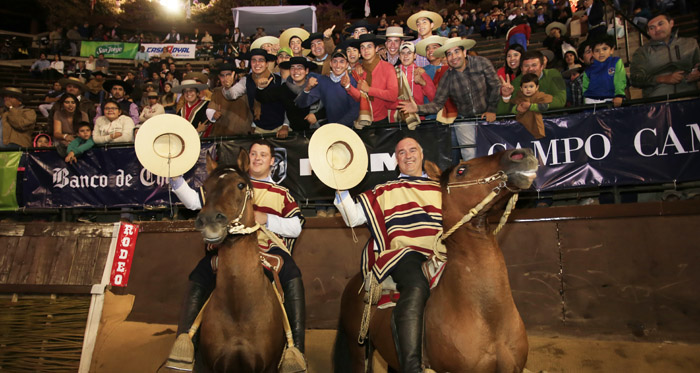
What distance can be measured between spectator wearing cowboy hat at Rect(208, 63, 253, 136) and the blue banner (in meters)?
0.90

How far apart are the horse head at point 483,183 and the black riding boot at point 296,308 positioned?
1.85m

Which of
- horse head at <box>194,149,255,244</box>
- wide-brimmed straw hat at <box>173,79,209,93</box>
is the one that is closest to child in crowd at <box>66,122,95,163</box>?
wide-brimmed straw hat at <box>173,79,209,93</box>

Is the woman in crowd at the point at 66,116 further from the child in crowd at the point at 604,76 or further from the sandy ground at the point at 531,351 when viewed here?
the child in crowd at the point at 604,76

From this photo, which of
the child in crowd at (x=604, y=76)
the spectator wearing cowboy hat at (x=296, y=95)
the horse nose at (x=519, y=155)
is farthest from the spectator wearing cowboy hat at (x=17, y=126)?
the horse nose at (x=519, y=155)

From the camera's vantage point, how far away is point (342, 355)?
18.5 feet

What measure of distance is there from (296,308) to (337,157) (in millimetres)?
1540

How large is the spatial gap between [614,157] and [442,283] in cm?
380

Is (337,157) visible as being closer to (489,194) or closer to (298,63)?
(489,194)

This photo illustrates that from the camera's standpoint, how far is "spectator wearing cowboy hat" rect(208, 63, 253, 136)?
9.37 metres

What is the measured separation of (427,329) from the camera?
14.0 ft

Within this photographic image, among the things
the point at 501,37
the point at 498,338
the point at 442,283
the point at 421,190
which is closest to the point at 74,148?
the point at 421,190

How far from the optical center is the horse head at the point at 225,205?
4188 millimetres

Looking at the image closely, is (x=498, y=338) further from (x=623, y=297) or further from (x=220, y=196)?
(x=623, y=297)

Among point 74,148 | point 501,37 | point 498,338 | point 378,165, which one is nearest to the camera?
point 498,338
